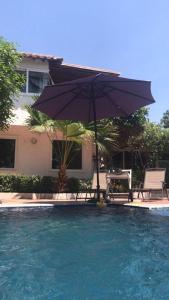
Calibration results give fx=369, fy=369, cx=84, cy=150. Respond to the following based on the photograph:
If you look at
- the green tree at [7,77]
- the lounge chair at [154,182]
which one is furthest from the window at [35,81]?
the lounge chair at [154,182]

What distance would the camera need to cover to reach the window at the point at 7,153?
17.8 m

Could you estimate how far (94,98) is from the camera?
1147 centimetres

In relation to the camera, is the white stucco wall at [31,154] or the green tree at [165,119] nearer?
the white stucco wall at [31,154]

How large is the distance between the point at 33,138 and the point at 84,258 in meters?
13.1

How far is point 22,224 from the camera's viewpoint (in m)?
8.53

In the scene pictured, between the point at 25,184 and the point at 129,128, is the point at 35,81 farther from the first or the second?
the point at 25,184

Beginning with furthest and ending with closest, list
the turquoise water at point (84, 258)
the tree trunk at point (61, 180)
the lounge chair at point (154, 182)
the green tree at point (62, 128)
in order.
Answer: the tree trunk at point (61, 180)
the green tree at point (62, 128)
the lounge chair at point (154, 182)
the turquoise water at point (84, 258)

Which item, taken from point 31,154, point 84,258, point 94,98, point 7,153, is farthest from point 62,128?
point 84,258

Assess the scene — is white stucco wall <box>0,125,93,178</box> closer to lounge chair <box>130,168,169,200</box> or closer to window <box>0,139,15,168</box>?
window <box>0,139,15,168</box>

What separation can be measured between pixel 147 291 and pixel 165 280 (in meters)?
0.45

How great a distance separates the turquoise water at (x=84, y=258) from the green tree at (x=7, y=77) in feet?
15.9

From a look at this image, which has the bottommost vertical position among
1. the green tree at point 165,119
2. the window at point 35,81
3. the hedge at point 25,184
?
the hedge at point 25,184

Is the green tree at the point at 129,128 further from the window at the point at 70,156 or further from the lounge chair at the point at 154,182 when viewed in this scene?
the lounge chair at the point at 154,182

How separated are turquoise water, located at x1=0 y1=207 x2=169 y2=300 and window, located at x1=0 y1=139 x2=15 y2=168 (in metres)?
8.60
